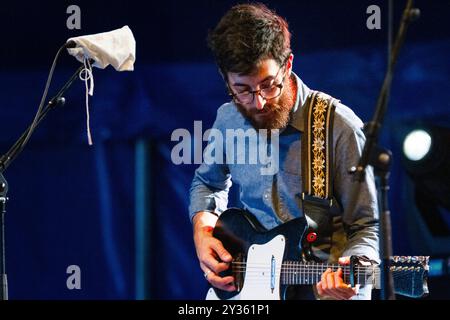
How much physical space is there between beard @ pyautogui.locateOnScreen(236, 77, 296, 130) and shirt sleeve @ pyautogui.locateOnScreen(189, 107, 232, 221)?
1.05 feet

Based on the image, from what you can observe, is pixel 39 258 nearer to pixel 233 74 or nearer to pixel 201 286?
pixel 201 286

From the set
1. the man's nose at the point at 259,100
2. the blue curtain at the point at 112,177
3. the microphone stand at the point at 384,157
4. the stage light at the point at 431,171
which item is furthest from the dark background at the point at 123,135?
the microphone stand at the point at 384,157

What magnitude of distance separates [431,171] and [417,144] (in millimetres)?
165

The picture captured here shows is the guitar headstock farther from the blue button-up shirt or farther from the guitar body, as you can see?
the guitar body

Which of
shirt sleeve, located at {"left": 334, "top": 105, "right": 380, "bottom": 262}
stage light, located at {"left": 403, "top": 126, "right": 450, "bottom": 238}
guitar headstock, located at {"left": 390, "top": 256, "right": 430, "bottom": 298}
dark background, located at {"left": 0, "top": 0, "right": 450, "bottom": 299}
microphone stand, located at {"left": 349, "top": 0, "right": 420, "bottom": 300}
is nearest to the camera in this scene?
microphone stand, located at {"left": 349, "top": 0, "right": 420, "bottom": 300}

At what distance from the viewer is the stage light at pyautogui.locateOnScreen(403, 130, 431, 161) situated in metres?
4.69

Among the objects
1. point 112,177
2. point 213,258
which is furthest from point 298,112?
point 112,177

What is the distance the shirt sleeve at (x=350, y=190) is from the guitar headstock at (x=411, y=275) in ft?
0.46

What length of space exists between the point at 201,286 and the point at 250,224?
1.58 metres

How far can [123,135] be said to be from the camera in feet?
17.6

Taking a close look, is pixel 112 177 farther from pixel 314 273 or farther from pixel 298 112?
pixel 314 273

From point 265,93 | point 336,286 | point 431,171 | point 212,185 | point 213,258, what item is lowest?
point 336,286

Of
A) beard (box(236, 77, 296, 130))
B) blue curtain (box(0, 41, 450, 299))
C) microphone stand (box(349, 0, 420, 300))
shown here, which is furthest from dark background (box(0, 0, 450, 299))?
A: microphone stand (box(349, 0, 420, 300))
